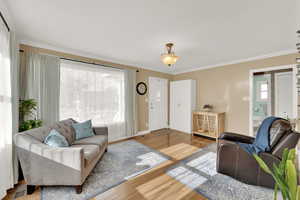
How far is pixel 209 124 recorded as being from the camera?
4168mm

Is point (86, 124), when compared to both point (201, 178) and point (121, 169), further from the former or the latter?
point (201, 178)

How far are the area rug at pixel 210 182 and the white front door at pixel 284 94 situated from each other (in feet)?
8.22

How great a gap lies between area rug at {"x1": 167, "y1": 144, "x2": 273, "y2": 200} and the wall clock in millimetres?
2557

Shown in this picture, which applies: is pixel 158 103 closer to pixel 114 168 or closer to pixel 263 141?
pixel 114 168

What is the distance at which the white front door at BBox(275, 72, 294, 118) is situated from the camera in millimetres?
3129

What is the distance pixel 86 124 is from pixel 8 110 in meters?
1.18

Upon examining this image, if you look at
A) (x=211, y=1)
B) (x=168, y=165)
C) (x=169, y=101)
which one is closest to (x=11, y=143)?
(x=168, y=165)

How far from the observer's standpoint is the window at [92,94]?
293 cm

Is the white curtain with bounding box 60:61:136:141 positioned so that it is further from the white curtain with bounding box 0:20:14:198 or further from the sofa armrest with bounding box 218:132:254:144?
the sofa armrest with bounding box 218:132:254:144

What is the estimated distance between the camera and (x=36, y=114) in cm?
247

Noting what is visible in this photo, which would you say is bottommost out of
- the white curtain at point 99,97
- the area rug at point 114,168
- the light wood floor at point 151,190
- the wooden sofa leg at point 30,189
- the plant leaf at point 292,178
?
the light wood floor at point 151,190

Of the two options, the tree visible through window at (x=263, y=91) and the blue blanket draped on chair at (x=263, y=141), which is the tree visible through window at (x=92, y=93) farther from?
the tree visible through window at (x=263, y=91)

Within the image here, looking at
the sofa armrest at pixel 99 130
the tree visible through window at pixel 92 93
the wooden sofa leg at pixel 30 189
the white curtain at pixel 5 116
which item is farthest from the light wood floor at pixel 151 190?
the tree visible through window at pixel 92 93

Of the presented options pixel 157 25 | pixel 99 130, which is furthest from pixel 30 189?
pixel 157 25
